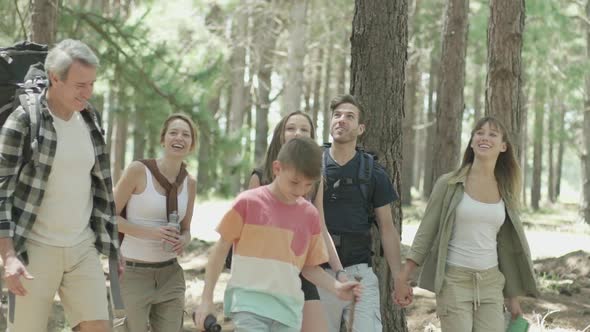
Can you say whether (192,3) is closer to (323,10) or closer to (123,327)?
(323,10)

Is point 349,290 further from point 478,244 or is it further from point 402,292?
point 478,244

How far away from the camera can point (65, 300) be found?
399 cm

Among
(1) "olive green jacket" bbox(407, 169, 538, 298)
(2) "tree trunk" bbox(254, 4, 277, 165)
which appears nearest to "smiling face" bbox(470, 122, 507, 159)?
(1) "olive green jacket" bbox(407, 169, 538, 298)

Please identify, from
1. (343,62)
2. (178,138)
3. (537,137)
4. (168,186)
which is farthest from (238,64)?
(168,186)

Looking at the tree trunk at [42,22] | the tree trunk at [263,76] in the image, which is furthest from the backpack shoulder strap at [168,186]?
the tree trunk at [263,76]

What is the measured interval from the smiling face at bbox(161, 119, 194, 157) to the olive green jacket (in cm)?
164

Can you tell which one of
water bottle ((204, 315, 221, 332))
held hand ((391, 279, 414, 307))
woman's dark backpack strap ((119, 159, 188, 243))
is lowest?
held hand ((391, 279, 414, 307))

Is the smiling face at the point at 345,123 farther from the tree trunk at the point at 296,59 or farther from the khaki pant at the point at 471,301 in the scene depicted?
the tree trunk at the point at 296,59

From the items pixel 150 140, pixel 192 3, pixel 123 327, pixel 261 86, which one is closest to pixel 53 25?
pixel 150 140

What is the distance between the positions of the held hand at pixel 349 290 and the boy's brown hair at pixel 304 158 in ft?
1.94

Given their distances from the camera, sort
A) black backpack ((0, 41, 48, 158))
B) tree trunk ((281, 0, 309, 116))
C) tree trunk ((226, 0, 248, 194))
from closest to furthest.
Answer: black backpack ((0, 41, 48, 158)), tree trunk ((281, 0, 309, 116)), tree trunk ((226, 0, 248, 194))

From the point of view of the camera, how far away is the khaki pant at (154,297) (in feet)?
16.0

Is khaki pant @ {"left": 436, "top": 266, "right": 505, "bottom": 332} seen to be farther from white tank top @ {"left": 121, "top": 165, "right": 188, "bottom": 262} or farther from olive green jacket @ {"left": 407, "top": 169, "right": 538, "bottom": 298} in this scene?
white tank top @ {"left": 121, "top": 165, "right": 188, "bottom": 262}

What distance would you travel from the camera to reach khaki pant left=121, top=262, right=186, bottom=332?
489 centimetres
